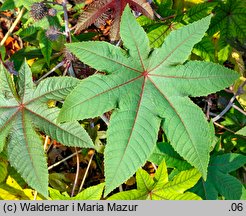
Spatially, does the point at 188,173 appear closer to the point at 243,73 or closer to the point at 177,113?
the point at 177,113

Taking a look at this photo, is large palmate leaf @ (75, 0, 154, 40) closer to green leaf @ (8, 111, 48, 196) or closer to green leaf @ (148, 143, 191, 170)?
green leaf @ (8, 111, 48, 196)

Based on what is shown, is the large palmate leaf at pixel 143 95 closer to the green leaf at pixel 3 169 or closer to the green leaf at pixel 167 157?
the green leaf at pixel 167 157

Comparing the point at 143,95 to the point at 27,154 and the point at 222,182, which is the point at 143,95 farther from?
the point at 222,182

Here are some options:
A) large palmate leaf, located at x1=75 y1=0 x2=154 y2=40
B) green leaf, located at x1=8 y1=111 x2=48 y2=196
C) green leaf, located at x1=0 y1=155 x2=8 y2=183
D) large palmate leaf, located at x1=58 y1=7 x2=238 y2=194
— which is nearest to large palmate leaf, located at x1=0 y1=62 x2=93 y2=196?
green leaf, located at x1=8 y1=111 x2=48 y2=196

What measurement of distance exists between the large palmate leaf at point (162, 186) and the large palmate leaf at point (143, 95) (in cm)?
29

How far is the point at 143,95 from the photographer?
1.89 meters

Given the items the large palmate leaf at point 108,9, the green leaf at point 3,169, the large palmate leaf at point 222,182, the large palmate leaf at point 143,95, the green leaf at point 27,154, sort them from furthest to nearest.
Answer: the green leaf at point 3,169
the large palmate leaf at point 222,182
the large palmate leaf at point 108,9
the green leaf at point 27,154
the large palmate leaf at point 143,95

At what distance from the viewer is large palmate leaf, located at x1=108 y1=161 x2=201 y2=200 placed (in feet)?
7.08

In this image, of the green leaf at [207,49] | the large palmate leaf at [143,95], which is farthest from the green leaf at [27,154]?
the green leaf at [207,49]

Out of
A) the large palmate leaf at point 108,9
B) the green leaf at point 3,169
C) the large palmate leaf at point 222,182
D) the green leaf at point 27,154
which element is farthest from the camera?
the green leaf at point 3,169

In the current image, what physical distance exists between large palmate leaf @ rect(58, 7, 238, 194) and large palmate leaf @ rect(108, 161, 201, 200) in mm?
293

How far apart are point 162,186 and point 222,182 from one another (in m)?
0.34

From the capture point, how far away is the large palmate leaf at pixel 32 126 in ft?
6.44

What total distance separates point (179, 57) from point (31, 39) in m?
1.26
